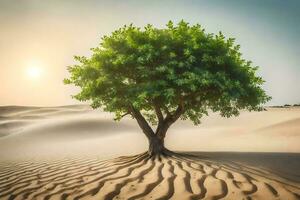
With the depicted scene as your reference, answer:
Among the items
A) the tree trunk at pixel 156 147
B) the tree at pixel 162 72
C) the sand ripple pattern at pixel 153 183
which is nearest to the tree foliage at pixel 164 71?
the tree at pixel 162 72

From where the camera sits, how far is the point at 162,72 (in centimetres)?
1102

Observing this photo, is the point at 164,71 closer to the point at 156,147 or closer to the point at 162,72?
the point at 162,72

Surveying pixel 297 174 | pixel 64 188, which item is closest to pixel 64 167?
pixel 64 188

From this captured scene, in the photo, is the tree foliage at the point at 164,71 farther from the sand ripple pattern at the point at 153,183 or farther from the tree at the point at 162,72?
the sand ripple pattern at the point at 153,183

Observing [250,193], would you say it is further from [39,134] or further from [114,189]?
[39,134]

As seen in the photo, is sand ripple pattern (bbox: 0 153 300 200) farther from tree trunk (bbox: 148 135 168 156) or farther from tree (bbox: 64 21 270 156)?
tree (bbox: 64 21 270 156)

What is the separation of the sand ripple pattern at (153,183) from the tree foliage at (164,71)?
2.78m

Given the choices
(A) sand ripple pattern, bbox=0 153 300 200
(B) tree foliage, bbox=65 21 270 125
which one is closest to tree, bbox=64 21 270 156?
(B) tree foliage, bbox=65 21 270 125

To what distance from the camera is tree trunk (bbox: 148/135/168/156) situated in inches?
459

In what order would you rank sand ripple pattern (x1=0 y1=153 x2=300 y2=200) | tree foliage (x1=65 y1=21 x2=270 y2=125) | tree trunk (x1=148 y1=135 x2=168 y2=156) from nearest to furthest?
sand ripple pattern (x1=0 y1=153 x2=300 y2=200) < tree foliage (x1=65 y1=21 x2=270 y2=125) < tree trunk (x1=148 y1=135 x2=168 y2=156)

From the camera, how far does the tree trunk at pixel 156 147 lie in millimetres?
11656

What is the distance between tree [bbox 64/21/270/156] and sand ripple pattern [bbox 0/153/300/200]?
2.74 m

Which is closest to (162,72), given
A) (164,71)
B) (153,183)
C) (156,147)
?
(164,71)

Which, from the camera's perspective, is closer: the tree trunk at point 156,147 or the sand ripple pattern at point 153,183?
the sand ripple pattern at point 153,183
